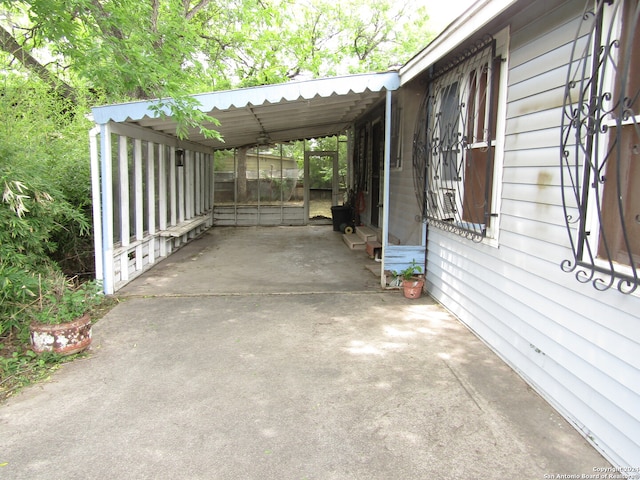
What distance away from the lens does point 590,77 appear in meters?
2.40

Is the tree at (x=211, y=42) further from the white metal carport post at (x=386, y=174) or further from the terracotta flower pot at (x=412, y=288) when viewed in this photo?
Result: the terracotta flower pot at (x=412, y=288)

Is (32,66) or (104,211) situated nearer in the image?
(104,211)

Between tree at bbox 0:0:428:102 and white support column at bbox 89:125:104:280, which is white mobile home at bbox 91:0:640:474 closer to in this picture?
white support column at bbox 89:125:104:280

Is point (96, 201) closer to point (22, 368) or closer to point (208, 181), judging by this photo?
point (22, 368)

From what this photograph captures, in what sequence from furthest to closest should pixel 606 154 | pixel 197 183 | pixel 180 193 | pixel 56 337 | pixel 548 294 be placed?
pixel 197 183
pixel 180 193
pixel 56 337
pixel 548 294
pixel 606 154

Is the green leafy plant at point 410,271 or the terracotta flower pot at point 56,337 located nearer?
the terracotta flower pot at point 56,337

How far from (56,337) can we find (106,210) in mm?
2154

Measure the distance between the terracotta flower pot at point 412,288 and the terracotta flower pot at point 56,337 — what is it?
341 centimetres

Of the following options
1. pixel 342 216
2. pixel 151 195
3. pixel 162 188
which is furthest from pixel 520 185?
pixel 342 216

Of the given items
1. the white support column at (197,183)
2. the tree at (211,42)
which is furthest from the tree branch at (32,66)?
the white support column at (197,183)

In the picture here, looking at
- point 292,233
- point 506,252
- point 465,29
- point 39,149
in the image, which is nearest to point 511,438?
point 506,252

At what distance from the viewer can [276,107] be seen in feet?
20.4

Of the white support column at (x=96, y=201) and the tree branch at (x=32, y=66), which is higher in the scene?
the tree branch at (x=32, y=66)

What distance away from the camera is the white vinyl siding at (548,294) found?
7.29 feet
